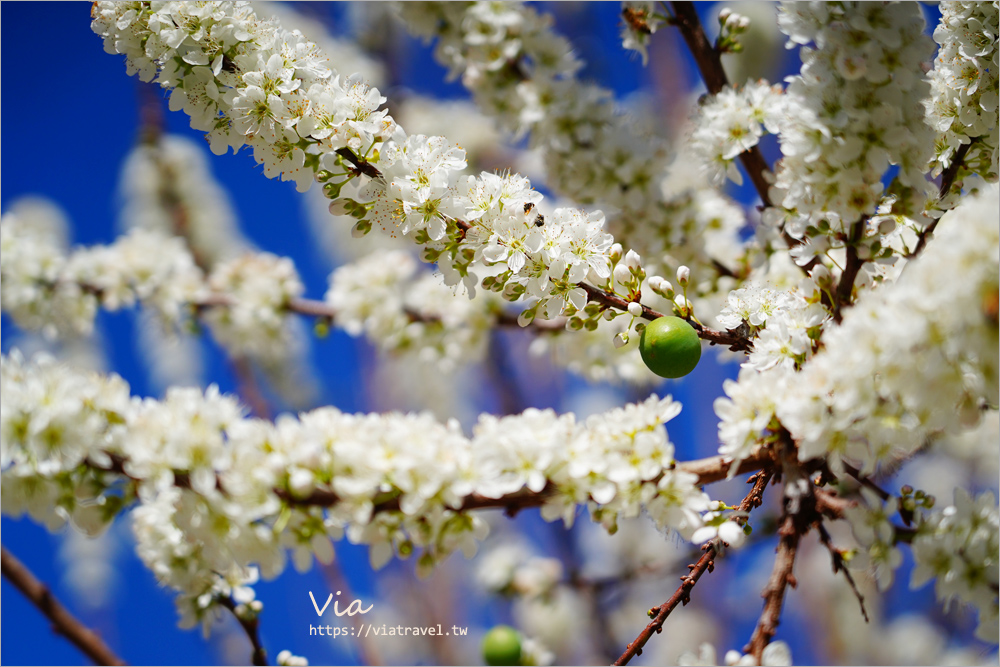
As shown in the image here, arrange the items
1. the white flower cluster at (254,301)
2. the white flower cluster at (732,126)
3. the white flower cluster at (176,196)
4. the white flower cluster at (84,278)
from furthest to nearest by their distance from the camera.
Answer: the white flower cluster at (176,196)
the white flower cluster at (254,301)
the white flower cluster at (84,278)
the white flower cluster at (732,126)

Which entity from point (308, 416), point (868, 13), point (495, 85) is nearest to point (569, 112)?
point (495, 85)

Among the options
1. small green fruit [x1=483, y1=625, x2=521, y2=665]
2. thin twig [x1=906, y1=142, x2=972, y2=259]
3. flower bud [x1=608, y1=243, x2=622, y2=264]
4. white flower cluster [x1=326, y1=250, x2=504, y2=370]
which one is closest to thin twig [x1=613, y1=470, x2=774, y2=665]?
flower bud [x1=608, y1=243, x2=622, y2=264]

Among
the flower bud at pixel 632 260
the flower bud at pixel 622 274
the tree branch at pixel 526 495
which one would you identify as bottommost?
the tree branch at pixel 526 495

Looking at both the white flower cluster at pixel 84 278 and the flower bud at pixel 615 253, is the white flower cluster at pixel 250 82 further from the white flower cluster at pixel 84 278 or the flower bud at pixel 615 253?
the white flower cluster at pixel 84 278

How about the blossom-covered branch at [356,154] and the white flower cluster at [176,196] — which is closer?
the blossom-covered branch at [356,154]

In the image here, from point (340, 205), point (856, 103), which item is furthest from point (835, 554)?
point (340, 205)

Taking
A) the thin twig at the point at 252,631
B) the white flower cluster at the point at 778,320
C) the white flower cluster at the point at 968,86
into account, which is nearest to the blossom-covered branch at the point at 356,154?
the white flower cluster at the point at 778,320
